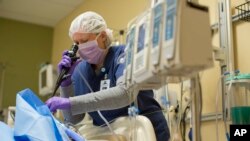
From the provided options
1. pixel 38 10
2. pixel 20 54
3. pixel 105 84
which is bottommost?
pixel 105 84

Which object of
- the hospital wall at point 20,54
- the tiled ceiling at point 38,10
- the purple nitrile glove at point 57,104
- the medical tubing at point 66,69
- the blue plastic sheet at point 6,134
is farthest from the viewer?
the hospital wall at point 20,54

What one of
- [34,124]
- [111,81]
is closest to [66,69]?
[111,81]

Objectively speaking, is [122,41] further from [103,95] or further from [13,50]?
[13,50]

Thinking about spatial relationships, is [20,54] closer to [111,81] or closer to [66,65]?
[66,65]

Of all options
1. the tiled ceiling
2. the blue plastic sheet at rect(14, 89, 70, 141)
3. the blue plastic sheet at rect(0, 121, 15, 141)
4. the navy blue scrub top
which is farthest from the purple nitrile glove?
the tiled ceiling

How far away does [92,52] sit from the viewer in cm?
179

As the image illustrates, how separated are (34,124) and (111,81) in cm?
73

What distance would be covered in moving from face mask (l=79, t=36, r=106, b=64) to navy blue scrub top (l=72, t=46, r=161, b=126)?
0.04 meters

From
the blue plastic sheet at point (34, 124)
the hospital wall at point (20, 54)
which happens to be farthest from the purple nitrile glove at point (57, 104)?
the hospital wall at point (20, 54)

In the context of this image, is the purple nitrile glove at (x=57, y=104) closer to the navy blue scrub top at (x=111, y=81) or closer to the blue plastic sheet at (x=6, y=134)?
the navy blue scrub top at (x=111, y=81)

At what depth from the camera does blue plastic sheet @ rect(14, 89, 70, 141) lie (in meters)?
0.98

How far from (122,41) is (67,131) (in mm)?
1710

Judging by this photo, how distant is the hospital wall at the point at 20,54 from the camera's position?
13.1 feet

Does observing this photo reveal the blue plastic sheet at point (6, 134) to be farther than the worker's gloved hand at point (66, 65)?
No
